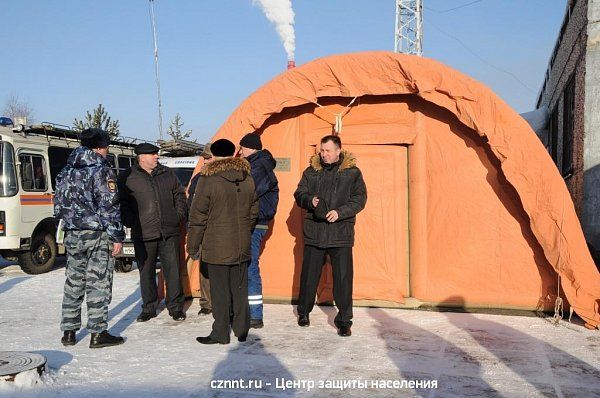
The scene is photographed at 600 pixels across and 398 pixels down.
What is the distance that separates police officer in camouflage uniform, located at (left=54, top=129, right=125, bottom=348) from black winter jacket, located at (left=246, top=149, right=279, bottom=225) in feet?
4.19

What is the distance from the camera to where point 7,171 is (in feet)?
30.3

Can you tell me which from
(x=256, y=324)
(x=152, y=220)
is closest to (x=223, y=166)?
(x=152, y=220)

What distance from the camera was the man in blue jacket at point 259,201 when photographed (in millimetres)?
5324

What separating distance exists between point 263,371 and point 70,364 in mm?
1477

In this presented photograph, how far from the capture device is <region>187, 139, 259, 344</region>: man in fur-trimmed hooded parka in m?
4.77

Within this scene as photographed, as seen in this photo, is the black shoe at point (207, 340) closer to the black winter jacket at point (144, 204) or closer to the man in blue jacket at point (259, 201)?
the man in blue jacket at point (259, 201)

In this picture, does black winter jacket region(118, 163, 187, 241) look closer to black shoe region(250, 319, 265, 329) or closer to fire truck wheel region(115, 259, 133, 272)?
black shoe region(250, 319, 265, 329)

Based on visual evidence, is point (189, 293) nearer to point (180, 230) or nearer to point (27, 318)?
point (180, 230)

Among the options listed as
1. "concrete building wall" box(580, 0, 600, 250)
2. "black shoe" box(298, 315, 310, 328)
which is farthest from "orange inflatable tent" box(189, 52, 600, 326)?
"concrete building wall" box(580, 0, 600, 250)

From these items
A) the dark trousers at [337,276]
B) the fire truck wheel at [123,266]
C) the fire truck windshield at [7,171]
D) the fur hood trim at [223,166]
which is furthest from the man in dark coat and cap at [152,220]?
the fire truck windshield at [7,171]

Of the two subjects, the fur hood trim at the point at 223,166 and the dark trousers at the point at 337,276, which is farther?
the dark trousers at the point at 337,276

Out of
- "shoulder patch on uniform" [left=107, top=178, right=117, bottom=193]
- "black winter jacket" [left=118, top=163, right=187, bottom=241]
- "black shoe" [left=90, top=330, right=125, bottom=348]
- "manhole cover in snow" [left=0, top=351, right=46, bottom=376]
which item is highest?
"shoulder patch on uniform" [left=107, top=178, right=117, bottom=193]

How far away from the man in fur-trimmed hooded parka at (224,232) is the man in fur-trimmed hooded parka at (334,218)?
644 mm

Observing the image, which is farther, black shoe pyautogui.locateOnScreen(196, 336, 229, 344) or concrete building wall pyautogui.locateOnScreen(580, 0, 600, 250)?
concrete building wall pyautogui.locateOnScreen(580, 0, 600, 250)
